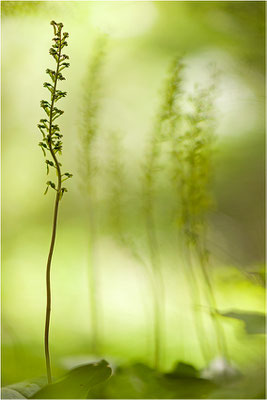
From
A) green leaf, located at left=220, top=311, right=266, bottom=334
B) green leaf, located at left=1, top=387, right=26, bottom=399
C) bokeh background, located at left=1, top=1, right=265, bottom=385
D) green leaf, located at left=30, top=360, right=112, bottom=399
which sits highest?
bokeh background, located at left=1, top=1, right=265, bottom=385

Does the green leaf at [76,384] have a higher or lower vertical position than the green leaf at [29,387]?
higher

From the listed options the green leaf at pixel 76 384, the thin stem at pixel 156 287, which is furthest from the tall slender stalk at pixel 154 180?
the green leaf at pixel 76 384

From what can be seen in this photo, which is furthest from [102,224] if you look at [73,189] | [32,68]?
[32,68]

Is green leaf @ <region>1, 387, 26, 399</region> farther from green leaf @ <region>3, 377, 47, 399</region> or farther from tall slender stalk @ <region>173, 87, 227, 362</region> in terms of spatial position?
tall slender stalk @ <region>173, 87, 227, 362</region>

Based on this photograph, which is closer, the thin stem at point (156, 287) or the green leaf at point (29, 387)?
the green leaf at point (29, 387)

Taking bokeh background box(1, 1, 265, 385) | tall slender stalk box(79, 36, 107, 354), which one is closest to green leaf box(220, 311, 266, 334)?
bokeh background box(1, 1, 265, 385)

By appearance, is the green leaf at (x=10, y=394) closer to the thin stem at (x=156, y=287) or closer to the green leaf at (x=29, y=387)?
the green leaf at (x=29, y=387)

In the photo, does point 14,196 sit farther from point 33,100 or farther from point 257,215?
point 257,215
